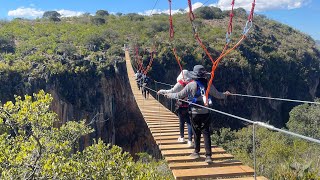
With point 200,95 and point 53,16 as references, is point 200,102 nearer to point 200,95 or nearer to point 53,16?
point 200,95

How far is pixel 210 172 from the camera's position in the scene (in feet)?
12.9

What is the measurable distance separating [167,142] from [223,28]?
27.1 meters

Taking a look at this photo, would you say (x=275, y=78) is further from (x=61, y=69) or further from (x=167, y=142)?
(x=167, y=142)

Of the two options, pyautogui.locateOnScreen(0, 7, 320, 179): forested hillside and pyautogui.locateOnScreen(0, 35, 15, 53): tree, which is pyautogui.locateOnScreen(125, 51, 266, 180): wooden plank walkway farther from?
pyautogui.locateOnScreen(0, 35, 15, 53): tree

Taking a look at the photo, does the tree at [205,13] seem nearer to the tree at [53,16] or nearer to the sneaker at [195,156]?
the tree at [53,16]

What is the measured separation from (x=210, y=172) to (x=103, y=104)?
605 inches

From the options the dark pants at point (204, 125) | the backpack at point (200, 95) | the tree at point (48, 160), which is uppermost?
the backpack at point (200, 95)

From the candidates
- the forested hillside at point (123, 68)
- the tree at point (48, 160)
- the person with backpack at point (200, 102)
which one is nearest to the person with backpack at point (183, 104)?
the tree at point (48, 160)

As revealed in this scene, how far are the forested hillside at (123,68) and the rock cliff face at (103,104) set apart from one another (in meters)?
0.05

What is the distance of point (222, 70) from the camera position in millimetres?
23797

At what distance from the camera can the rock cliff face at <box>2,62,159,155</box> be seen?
57.2 ft

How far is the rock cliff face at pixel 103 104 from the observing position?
17.4 meters

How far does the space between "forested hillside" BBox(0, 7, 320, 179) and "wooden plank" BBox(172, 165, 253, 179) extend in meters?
9.34

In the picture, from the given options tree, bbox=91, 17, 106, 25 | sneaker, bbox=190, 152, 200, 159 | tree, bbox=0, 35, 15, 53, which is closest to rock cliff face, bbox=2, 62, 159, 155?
tree, bbox=0, 35, 15, 53
